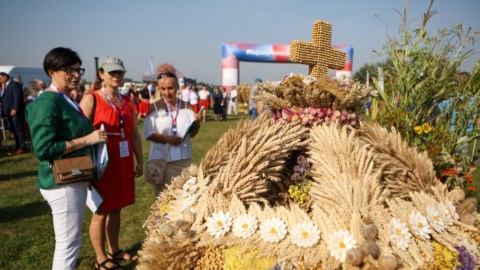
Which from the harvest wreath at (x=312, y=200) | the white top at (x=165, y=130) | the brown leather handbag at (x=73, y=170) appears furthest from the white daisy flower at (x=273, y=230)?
the white top at (x=165, y=130)

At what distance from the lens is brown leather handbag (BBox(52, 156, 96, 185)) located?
1999 millimetres

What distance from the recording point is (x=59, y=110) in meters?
2.04

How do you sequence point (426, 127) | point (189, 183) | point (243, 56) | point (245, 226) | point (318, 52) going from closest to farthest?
point (245, 226), point (189, 183), point (318, 52), point (426, 127), point (243, 56)

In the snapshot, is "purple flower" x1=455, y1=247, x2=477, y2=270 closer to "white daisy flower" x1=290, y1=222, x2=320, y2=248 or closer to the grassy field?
"white daisy flower" x1=290, y1=222, x2=320, y2=248

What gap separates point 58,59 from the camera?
2111 millimetres

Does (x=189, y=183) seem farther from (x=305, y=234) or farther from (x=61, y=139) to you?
(x=61, y=139)

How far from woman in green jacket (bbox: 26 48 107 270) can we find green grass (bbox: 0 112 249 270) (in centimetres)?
88

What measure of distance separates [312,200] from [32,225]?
390 centimetres

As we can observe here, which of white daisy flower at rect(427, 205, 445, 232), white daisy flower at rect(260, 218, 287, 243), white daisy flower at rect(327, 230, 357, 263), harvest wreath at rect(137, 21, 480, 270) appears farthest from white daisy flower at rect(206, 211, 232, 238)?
white daisy flower at rect(427, 205, 445, 232)

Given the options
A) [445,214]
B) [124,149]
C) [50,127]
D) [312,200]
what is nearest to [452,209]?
[445,214]

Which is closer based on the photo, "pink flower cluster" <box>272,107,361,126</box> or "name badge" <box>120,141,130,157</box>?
"pink flower cluster" <box>272,107,361,126</box>

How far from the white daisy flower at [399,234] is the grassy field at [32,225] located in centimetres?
115

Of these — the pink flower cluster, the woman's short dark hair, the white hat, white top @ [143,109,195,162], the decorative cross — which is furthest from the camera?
white top @ [143,109,195,162]

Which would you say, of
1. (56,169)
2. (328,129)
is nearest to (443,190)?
(328,129)
